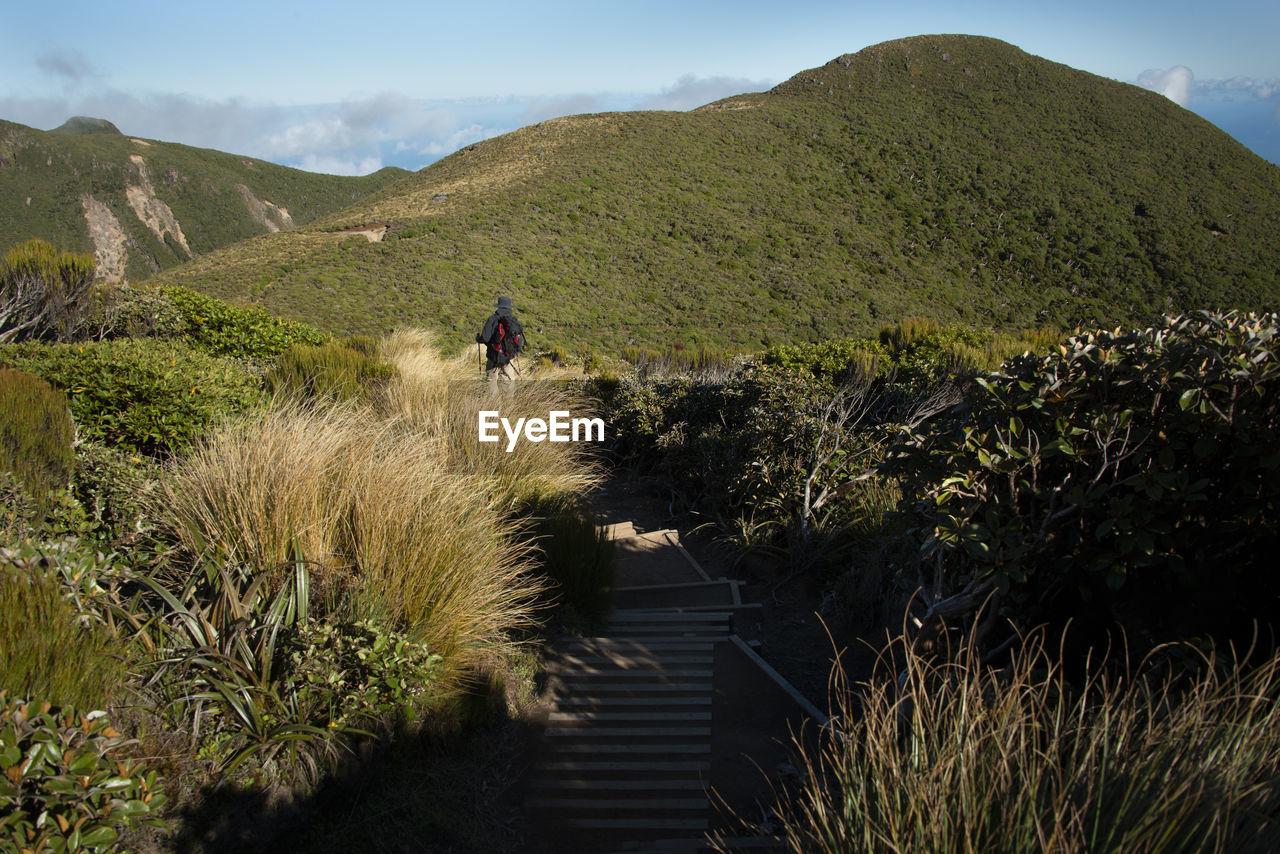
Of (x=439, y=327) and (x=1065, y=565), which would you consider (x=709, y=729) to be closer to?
(x=1065, y=565)

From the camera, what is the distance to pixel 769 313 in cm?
3381

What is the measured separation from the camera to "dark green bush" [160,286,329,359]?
1005 centimetres

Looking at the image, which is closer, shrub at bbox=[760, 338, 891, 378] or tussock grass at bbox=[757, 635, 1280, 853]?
tussock grass at bbox=[757, 635, 1280, 853]

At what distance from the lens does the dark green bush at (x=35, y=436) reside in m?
3.61

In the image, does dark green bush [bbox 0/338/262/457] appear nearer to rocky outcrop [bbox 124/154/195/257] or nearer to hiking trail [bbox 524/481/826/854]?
hiking trail [bbox 524/481/826/854]

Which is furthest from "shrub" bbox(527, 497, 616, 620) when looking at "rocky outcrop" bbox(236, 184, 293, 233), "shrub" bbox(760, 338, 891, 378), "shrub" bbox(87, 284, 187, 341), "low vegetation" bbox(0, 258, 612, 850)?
"rocky outcrop" bbox(236, 184, 293, 233)

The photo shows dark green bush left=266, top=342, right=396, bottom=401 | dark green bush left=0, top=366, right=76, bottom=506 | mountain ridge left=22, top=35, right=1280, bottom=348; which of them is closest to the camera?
dark green bush left=0, top=366, right=76, bottom=506

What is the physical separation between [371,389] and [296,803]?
5.39 m

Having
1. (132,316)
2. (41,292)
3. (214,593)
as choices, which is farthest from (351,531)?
(132,316)

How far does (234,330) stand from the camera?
10.4 metres

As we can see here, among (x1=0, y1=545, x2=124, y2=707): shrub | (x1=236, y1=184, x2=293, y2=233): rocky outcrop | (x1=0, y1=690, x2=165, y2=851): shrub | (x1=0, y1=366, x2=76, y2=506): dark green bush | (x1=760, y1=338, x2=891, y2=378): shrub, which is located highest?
(x1=236, y1=184, x2=293, y2=233): rocky outcrop

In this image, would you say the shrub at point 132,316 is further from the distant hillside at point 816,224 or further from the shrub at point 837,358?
the distant hillside at point 816,224

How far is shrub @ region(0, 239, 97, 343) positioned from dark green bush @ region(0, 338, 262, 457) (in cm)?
372

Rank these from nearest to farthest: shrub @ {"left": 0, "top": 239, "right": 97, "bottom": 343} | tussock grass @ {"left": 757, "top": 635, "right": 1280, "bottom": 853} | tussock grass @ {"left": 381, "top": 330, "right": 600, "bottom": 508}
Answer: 1. tussock grass @ {"left": 757, "top": 635, "right": 1280, "bottom": 853}
2. tussock grass @ {"left": 381, "top": 330, "right": 600, "bottom": 508}
3. shrub @ {"left": 0, "top": 239, "right": 97, "bottom": 343}
